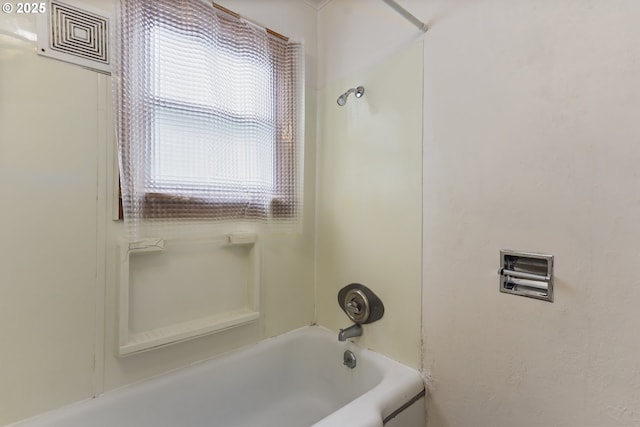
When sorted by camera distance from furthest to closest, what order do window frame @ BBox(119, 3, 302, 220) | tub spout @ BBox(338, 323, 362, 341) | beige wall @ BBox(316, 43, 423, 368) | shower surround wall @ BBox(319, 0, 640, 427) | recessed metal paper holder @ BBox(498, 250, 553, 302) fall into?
tub spout @ BBox(338, 323, 362, 341) → beige wall @ BBox(316, 43, 423, 368) → window frame @ BBox(119, 3, 302, 220) → recessed metal paper holder @ BBox(498, 250, 553, 302) → shower surround wall @ BBox(319, 0, 640, 427)

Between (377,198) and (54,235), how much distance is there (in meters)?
1.19

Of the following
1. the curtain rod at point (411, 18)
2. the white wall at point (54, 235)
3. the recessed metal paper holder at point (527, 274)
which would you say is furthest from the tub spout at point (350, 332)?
the curtain rod at point (411, 18)

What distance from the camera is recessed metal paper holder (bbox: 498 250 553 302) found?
868 millimetres

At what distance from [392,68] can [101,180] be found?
122cm

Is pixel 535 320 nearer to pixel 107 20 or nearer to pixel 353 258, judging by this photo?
pixel 353 258

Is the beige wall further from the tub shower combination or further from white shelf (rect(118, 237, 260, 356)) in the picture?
white shelf (rect(118, 237, 260, 356))

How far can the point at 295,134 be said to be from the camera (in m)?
1.41

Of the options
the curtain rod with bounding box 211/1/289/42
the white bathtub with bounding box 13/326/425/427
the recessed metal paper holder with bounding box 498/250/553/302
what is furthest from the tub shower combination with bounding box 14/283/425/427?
the curtain rod with bounding box 211/1/289/42

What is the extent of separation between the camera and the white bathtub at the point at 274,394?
989 millimetres

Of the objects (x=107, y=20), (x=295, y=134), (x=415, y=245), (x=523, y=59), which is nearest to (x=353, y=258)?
(x=415, y=245)

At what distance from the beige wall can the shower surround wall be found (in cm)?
7

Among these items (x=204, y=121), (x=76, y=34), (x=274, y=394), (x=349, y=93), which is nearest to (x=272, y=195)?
(x=204, y=121)

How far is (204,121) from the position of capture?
116cm

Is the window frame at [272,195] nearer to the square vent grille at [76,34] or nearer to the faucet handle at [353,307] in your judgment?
the square vent grille at [76,34]
